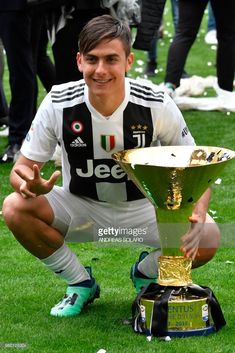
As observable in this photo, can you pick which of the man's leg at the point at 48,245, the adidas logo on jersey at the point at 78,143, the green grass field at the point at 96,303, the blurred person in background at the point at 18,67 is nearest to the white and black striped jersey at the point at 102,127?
the adidas logo on jersey at the point at 78,143

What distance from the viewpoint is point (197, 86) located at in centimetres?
945

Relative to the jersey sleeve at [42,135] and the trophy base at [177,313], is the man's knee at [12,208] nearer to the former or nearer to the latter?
the jersey sleeve at [42,135]

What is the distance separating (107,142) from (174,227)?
52 centimetres

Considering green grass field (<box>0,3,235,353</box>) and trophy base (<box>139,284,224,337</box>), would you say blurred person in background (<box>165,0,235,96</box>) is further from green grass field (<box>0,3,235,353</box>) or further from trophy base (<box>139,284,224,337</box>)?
trophy base (<box>139,284,224,337</box>)

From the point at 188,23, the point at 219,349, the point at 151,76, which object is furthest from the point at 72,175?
the point at 151,76

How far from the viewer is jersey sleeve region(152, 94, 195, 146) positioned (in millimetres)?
4387

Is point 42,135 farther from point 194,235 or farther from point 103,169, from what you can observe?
point 194,235

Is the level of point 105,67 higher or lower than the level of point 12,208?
higher

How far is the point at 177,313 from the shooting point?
13.5 feet

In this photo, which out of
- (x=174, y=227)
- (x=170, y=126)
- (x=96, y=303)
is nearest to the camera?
(x=174, y=227)

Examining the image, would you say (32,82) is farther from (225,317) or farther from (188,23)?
(225,317)

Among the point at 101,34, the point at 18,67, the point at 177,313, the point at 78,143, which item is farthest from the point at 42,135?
the point at 18,67

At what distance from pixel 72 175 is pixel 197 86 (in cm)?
506

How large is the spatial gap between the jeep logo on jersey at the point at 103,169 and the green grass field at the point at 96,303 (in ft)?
1.74
